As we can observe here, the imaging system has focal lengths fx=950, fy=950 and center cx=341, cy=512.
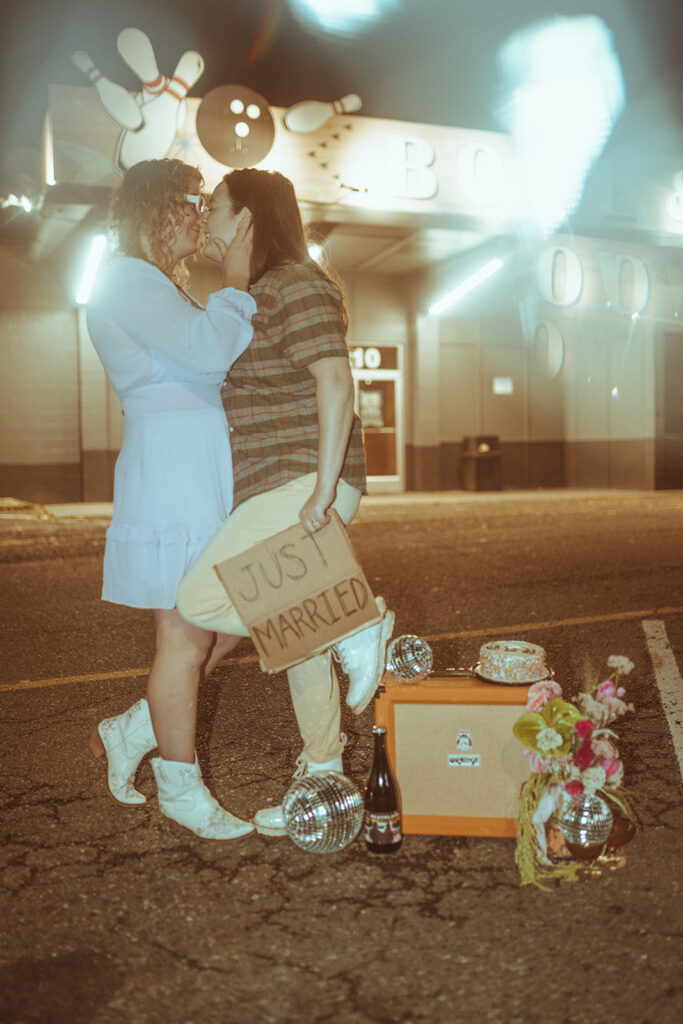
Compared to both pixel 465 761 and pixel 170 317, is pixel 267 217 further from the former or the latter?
pixel 465 761

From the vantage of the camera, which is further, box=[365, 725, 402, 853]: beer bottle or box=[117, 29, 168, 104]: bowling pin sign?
box=[117, 29, 168, 104]: bowling pin sign

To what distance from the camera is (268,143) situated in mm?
15297

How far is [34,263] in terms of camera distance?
707 inches

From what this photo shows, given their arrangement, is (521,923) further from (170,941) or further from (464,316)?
(464,316)

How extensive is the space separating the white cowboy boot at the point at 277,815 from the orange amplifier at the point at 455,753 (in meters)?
0.19

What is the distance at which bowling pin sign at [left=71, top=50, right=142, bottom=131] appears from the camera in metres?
13.7

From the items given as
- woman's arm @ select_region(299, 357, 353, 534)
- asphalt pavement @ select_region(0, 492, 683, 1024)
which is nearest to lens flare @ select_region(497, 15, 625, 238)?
asphalt pavement @ select_region(0, 492, 683, 1024)

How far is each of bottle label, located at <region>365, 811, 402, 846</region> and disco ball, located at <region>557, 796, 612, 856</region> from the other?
458mm

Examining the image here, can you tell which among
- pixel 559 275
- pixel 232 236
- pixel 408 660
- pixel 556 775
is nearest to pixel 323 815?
pixel 408 660

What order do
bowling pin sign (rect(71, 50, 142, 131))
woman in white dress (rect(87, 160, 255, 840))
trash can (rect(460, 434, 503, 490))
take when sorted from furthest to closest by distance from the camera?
trash can (rect(460, 434, 503, 490)) < bowling pin sign (rect(71, 50, 142, 131)) < woman in white dress (rect(87, 160, 255, 840))

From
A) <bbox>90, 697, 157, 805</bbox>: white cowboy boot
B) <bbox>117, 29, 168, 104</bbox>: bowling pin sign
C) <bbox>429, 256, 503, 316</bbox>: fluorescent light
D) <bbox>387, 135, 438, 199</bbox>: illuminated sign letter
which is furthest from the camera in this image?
<bbox>429, 256, 503, 316</bbox>: fluorescent light

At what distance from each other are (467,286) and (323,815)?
18.0 m

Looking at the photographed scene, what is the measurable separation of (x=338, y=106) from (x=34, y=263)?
6546 mm

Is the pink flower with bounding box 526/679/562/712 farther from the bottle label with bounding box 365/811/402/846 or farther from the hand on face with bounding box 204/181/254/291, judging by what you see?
the hand on face with bounding box 204/181/254/291
